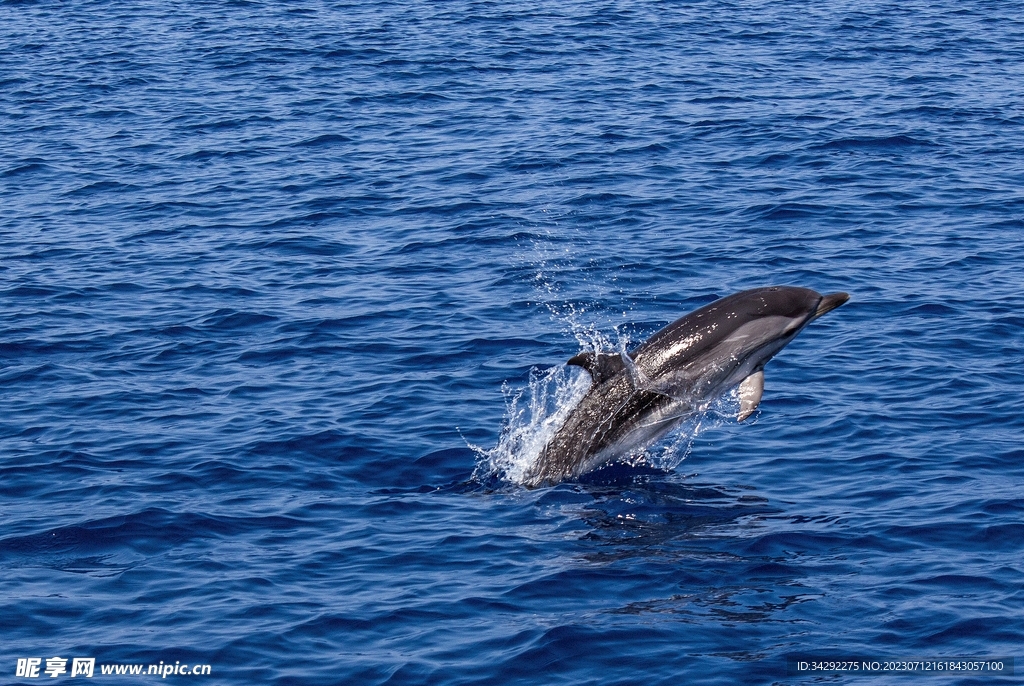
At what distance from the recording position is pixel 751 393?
15.0 m

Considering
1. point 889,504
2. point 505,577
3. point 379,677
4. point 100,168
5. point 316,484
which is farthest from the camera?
point 100,168

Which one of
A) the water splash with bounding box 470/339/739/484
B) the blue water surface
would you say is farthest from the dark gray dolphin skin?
the blue water surface

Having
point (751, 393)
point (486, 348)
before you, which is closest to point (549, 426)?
point (751, 393)

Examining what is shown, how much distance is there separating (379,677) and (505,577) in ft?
6.92

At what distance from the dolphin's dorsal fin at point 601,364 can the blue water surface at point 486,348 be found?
135 cm

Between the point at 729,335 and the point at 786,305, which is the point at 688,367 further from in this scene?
the point at 786,305

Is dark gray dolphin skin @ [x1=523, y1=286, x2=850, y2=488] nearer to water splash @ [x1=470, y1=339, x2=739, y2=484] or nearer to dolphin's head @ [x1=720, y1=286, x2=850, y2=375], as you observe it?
dolphin's head @ [x1=720, y1=286, x2=850, y2=375]

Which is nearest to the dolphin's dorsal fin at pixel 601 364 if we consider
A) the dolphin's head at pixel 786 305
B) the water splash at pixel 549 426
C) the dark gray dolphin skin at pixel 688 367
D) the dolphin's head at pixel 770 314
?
the dark gray dolphin skin at pixel 688 367

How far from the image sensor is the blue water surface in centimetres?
1223

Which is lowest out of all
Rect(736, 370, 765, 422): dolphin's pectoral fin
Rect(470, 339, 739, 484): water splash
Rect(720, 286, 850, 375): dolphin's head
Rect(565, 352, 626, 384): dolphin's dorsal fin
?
Rect(470, 339, 739, 484): water splash

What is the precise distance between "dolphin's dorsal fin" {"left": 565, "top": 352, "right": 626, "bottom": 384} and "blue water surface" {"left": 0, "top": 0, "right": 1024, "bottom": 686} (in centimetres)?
135

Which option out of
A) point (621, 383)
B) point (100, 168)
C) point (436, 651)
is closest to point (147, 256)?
point (100, 168)

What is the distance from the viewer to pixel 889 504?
1434 cm

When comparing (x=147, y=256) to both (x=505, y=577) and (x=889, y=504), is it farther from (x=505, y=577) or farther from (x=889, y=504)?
(x=889, y=504)
